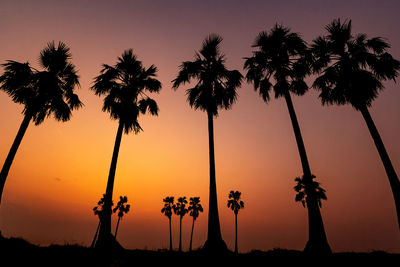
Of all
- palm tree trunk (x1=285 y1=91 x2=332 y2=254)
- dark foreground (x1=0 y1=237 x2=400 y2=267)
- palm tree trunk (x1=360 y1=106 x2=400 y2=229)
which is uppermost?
palm tree trunk (x1=360 y1=106 x2=400 y2=229)

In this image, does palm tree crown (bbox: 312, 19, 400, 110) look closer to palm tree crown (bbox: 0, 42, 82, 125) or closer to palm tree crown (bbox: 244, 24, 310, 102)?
palm tree crown (bbox: 244, 24, 310, 102)

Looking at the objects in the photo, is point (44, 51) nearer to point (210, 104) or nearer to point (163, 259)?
point (210, 104)

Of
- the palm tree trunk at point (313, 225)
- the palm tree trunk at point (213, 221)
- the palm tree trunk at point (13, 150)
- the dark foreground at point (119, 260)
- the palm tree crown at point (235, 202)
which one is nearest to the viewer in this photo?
the dark foreground at point (119, 260)

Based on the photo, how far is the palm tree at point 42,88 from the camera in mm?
14031

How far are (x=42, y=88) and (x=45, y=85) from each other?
264 mm

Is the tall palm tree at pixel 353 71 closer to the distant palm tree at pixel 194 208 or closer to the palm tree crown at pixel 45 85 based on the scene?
the palm tree crown at pixel 45 85

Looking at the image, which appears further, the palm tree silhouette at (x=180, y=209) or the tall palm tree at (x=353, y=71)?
the palm tree silhouette at (x=180, y=209)

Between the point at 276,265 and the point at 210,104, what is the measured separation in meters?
11.2

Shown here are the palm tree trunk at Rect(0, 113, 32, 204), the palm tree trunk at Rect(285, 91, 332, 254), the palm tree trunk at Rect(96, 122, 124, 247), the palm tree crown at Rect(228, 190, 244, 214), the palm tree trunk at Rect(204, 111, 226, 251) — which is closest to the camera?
the palm tree trunk at Rect(285, 91, 332, 254)

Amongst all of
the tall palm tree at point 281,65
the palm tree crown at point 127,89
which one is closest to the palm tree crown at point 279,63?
the tall palm tree at point 281,65

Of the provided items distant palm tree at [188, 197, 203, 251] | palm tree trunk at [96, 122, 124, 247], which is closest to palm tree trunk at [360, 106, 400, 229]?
palm tree trunk at [96, 122, 124, 247]

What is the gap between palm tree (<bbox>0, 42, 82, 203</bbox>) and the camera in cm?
1403

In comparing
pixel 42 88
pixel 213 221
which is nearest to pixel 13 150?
pixel 42 88

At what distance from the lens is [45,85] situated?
1464 centimetres
